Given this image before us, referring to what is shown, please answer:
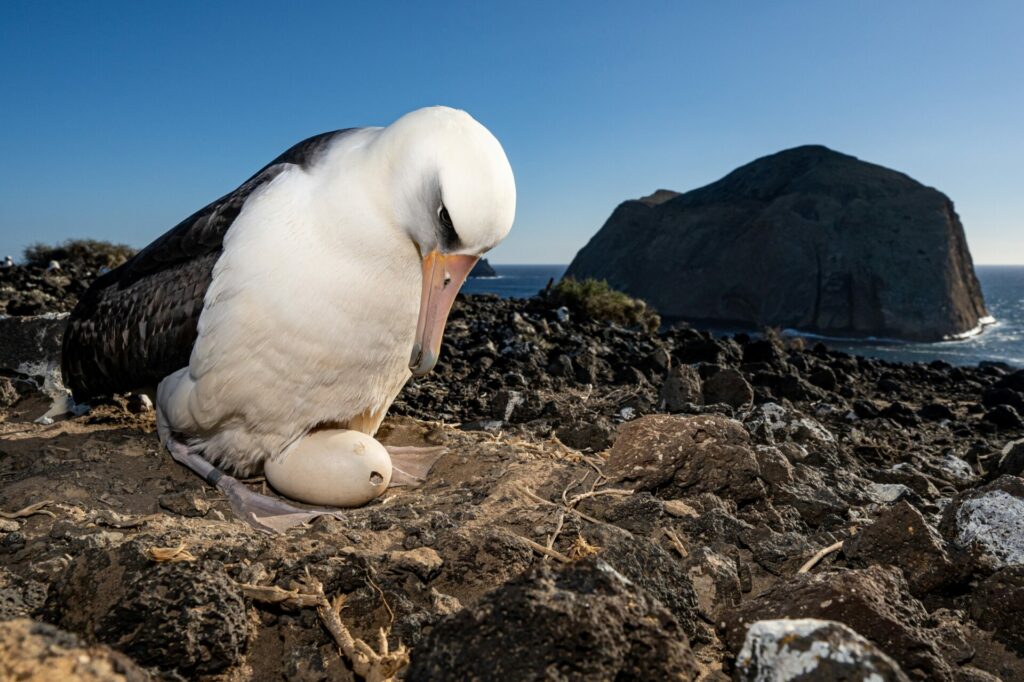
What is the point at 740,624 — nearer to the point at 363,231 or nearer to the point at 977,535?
the point at 977,535

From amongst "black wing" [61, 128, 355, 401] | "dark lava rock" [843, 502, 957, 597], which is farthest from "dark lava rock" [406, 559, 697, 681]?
"black wing" [61, 128, 355, 401]

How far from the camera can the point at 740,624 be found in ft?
5.97

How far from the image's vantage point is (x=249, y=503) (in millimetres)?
3268

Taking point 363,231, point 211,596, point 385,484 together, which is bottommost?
point 385,484

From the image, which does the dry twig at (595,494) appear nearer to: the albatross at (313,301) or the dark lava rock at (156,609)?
Answer: the albatross at (313,301)

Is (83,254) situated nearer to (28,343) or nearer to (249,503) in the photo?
→ (28,343)

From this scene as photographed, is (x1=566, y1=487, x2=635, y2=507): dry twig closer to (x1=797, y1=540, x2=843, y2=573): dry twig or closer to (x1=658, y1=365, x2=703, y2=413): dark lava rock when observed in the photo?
(x1=797, y1=540, x2=843, y2=573): dry twig

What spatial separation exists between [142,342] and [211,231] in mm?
764

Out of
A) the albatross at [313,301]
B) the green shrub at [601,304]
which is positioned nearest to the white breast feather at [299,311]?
the albatross at [313,301]

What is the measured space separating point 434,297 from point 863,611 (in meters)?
1.89

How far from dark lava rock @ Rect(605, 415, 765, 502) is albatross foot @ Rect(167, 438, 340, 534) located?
53.4 inches

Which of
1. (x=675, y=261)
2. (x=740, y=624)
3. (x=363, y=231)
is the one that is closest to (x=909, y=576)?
(x=740, y=624)

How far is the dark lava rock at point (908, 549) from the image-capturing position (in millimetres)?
2227

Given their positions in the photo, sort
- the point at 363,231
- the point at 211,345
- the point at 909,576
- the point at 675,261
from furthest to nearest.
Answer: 1. the point at 675,261
2. the point at 211,345
3. the point at 363,231
4. the point at 909,576
